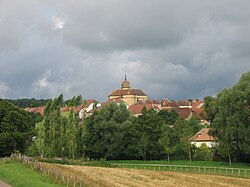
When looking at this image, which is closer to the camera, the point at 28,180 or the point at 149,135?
the point at 28,180

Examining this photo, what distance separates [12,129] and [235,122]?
124ft

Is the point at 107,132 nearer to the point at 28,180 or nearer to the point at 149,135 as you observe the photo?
the point at 149,135

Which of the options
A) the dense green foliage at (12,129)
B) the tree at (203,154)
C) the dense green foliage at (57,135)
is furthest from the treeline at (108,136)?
the dense green foliage at (12,129)

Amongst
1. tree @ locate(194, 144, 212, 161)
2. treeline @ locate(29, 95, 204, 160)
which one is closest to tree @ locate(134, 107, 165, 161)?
treeline @ locate(29, 95, 204, 160)

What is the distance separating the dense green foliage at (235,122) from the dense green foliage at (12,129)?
34.3 meters

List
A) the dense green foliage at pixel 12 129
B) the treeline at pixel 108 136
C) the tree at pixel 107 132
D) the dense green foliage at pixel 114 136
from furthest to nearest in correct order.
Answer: the tree at pixel 107 132, the treeline at pixel 108 136, the dense green foliage at pixel 114 136, the dense green foliage at pixel 12 129

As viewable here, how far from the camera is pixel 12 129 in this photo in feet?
260

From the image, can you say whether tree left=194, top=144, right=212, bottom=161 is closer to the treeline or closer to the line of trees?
the line of trees

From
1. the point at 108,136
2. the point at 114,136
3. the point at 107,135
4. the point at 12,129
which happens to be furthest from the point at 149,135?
the point at 12,129

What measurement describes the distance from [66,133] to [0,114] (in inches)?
718

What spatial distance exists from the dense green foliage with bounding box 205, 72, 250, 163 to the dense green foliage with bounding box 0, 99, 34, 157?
34317 millimetres

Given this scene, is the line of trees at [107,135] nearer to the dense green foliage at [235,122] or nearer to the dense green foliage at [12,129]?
the dense green foliage at [12,129]

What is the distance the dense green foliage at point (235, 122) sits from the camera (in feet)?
232

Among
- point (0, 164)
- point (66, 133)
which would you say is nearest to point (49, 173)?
point (0, 164)
